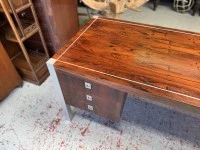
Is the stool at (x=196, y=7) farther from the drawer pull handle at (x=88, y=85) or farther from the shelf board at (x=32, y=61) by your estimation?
the drawer pull handle at (x=88, y=85)

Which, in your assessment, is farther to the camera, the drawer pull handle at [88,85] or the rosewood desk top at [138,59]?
the drawer pull handle at [88,85]

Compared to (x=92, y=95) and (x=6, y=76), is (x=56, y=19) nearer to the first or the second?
(x=6, y=76)

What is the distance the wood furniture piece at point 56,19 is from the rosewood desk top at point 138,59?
1.45ft

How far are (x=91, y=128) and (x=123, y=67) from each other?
589 mm

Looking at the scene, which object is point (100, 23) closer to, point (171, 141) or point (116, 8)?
point (116, 8)

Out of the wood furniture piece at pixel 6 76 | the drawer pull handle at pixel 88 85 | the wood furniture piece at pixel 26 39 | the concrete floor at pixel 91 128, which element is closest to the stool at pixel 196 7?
the concrete floor at pixel 91 128

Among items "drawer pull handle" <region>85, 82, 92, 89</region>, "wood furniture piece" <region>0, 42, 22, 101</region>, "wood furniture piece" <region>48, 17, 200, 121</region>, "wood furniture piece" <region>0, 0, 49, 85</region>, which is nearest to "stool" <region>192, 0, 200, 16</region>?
"wood furniture piece" <region>48, 17, 200, 121</region>

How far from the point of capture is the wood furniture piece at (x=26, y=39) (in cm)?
124

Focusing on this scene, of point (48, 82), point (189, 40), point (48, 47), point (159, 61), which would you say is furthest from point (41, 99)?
point (189, 40)

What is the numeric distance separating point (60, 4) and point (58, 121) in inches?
39.8

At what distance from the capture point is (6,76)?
1418 mm

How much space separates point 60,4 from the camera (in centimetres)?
154

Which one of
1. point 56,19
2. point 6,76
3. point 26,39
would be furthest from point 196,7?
point 6,76

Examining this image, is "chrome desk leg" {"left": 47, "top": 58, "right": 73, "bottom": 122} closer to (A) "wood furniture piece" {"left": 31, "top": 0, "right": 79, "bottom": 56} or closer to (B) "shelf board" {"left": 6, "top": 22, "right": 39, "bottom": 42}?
(B) "shelf board" {"left": 6, "top": 22, "right": 39, "bottom": 42}
